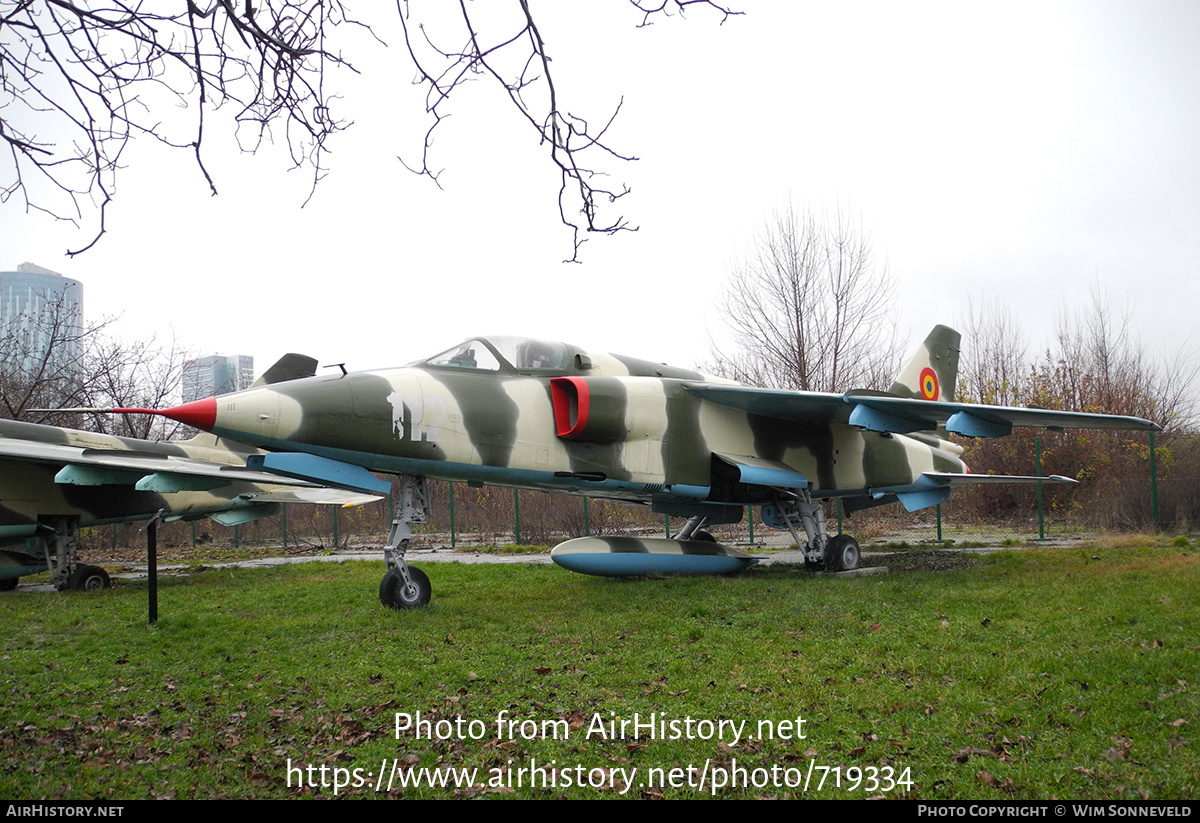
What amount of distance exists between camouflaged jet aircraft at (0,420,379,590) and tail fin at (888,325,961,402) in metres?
9.34

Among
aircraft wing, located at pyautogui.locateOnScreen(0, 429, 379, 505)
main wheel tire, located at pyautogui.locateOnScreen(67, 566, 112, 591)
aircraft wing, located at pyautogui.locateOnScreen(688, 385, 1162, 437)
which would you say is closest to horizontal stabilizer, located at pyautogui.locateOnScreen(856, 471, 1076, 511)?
aircraft wing, located at pyautogui.locateOnScreen(688, 385, 1162, 437)

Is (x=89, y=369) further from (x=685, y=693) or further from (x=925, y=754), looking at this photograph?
(x=925, y=754)

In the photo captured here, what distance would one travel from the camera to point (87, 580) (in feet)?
39.2

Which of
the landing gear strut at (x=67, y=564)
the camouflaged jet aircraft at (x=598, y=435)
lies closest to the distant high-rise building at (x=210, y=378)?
the landing gear strut at (x=67, y=564)

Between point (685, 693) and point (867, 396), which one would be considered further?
point (867, 396)

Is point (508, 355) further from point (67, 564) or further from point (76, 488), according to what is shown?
point (67, 564)

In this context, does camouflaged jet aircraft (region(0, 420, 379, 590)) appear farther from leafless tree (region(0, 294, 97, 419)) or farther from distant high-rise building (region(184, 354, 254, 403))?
distant high-rise building (region(184, 354, 254, 403))

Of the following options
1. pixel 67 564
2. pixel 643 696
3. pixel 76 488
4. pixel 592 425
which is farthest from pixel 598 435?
pixel 67 564

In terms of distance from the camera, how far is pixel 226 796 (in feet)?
11.5

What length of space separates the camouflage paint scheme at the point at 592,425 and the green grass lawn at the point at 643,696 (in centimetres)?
167

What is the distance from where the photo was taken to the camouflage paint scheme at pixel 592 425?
734 cm

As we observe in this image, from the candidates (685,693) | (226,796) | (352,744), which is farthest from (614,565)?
(226,796)

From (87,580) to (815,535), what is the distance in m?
11.5

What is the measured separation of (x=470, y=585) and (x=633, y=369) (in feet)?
13.2
